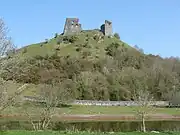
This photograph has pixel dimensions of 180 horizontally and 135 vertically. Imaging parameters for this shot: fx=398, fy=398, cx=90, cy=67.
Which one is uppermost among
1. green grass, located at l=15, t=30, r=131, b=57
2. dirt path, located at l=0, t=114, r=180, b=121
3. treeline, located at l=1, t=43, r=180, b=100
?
green grass, located at l=15, t=30, r=131, b=57

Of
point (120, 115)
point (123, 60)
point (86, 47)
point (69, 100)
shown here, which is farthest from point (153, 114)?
point (86, 47)

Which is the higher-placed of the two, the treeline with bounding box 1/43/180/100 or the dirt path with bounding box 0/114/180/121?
the treeline with bounding box 1/43/180/100

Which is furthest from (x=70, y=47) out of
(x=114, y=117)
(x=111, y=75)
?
(x=114, y=117)

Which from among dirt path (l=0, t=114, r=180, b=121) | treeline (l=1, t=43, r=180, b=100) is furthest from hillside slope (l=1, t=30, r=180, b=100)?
dirt path (l=0, t=114, r=180, b=121)

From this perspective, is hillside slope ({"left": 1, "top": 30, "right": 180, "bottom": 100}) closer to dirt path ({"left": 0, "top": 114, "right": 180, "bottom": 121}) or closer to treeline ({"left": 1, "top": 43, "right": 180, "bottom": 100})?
treeline ({"left": 1, "top": 43, "right": 180, "bottom": 100})

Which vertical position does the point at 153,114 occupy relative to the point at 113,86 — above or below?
below

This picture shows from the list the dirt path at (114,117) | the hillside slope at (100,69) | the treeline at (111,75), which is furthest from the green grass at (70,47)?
the dirt path at (114,117)

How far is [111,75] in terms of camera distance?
12569cm

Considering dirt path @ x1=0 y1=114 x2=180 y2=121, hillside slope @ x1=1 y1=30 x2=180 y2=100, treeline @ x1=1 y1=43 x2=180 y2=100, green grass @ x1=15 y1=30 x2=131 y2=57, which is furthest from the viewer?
green grass @ x1=15 y1=30 x2=131 y2=57

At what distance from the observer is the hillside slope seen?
114 meters

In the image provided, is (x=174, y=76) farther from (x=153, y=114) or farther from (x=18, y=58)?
(x=18, y=58)

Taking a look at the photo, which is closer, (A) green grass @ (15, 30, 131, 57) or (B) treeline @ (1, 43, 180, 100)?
(B) treeline @ (1, 43, 180, 100)

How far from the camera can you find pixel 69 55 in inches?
6668

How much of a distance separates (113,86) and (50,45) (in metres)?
78.1
